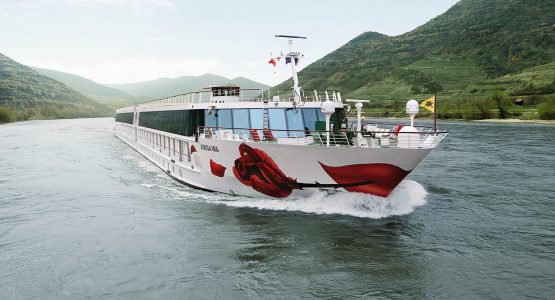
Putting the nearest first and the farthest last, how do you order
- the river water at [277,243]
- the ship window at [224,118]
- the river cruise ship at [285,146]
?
the river water at [277,243]
the river cruise ship at [285,146]
the ship window at [224,118]

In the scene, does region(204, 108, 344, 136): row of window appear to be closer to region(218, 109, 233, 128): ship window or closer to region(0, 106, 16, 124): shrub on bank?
region(218, 109, 233, 128): ship window

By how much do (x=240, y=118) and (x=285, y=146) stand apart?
4.42 meters

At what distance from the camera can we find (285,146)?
14312 mm

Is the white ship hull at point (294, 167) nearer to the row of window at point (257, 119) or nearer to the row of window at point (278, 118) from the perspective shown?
the row of window at point (257, 119)

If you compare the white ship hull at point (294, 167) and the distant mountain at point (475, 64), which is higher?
the distant mountain at point (475, 64)

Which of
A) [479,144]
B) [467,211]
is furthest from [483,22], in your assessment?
[467,211]

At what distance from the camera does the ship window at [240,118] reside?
1792 centimetres

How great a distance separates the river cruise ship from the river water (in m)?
0.97

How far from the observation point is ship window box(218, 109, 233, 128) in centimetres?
1819

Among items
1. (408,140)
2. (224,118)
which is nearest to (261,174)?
(224,118)

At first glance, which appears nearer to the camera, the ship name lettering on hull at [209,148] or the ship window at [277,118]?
the ship name lettering on hull at [209,148]

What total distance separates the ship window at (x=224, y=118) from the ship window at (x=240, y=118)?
24cm

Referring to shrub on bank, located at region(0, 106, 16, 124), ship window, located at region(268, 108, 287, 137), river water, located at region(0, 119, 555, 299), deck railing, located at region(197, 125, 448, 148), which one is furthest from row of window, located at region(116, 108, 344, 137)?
shrub on bank, located at region(0, 106, 16, 124)

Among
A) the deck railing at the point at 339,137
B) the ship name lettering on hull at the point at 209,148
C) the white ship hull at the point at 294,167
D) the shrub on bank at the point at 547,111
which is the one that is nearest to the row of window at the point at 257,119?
the deck railing at the point at 339,137
